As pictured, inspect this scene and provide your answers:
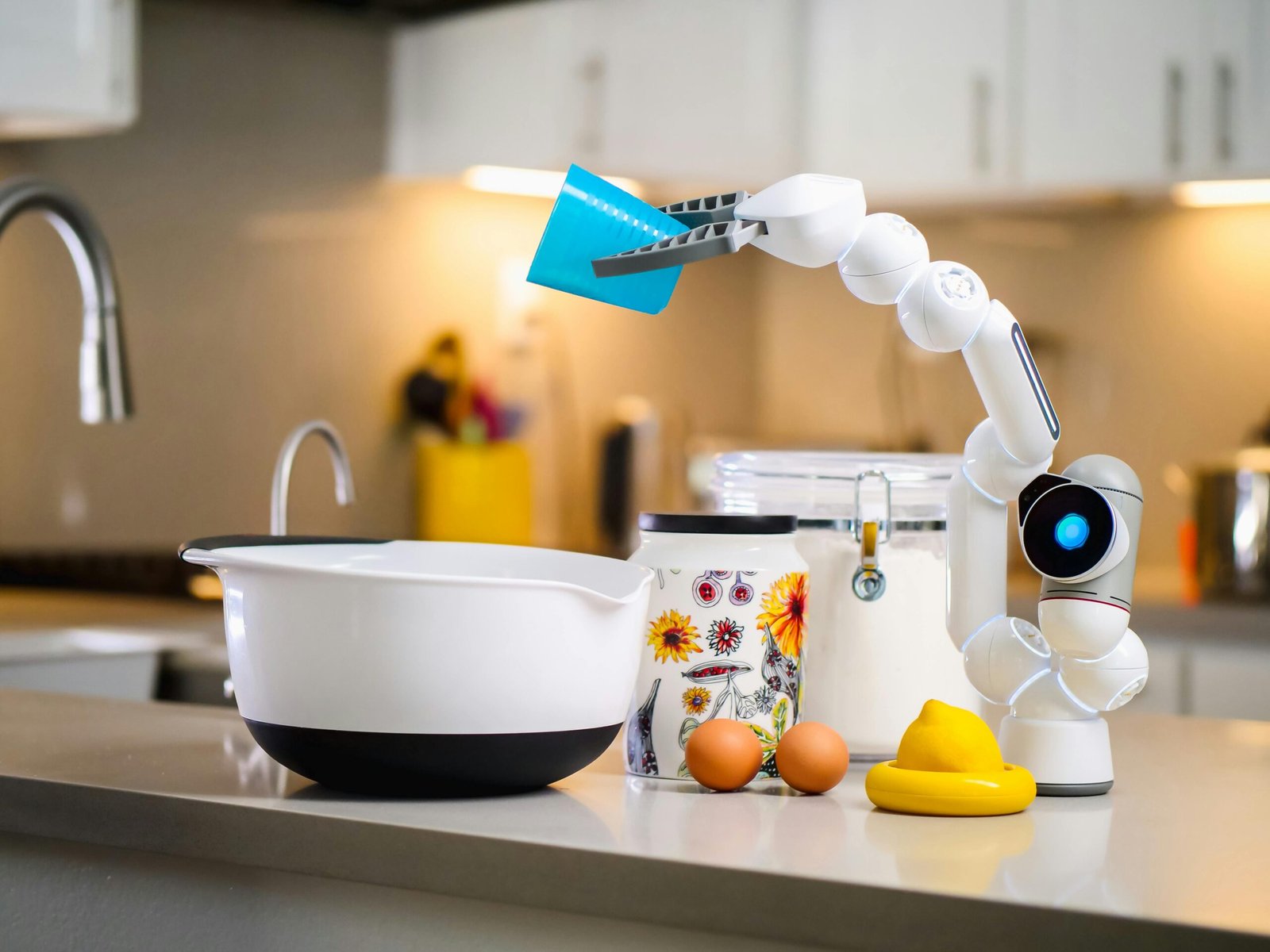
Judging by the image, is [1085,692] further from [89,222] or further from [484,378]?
[484,378]

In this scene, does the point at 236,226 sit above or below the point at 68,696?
above

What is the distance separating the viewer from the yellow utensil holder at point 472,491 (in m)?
2.96

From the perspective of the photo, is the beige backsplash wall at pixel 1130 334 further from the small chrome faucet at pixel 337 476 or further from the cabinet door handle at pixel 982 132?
the small chrome faucet at pixel 337 476

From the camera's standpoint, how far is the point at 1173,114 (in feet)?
8.34

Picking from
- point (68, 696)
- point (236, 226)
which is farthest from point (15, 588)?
point (68, 696)

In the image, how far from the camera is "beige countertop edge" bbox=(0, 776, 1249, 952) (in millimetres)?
545

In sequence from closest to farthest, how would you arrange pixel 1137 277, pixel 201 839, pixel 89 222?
pixel 201 839 < pixel 89 222 < pixel 1137 277

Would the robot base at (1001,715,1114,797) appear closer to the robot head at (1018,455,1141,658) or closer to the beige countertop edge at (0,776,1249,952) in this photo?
the robot head at (1018,455,1141,658)

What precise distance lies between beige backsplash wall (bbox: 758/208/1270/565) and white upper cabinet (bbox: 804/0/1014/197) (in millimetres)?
441

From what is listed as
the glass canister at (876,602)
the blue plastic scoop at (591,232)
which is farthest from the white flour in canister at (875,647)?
the blue plastic scoop at (591,232)

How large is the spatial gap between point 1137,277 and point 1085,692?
238 cm

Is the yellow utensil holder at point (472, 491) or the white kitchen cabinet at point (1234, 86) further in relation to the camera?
the yellow utensil holder at point (472, 491)

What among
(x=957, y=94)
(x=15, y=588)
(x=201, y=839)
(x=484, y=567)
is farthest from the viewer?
(x=957, y=94)

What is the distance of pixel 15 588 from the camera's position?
2.39 meters
